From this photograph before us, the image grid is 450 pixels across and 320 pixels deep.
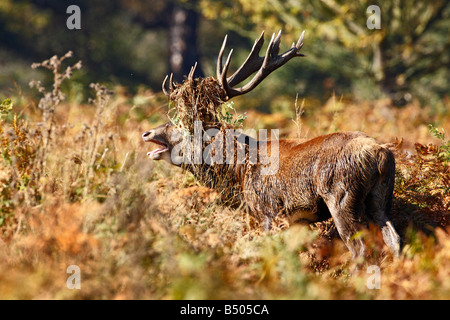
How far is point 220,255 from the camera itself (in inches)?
172

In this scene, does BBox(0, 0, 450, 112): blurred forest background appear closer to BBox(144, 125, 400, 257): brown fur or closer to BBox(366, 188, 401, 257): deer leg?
BBox(144, 125, 400, 257): brown fur

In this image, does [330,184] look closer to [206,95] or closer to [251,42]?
[206,95]

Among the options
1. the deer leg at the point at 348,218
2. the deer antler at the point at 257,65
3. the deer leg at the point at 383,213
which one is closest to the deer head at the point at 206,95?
the deer antler at the point at 257,65

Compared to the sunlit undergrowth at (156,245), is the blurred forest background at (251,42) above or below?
above

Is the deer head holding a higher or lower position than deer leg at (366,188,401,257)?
higher

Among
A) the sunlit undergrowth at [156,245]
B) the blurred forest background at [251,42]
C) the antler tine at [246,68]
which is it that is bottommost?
the sunlit undergrowth at [156,245]

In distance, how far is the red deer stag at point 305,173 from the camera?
495 cm

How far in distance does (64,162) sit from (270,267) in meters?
2.63

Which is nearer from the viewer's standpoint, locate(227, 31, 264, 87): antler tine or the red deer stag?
the red deer stag

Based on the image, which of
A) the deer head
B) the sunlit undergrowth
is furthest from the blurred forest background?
the sunlit undergrowth

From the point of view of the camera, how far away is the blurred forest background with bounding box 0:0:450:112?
49.4ft

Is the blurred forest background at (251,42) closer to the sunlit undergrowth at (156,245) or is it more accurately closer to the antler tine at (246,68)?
the antler tine at (246,68)

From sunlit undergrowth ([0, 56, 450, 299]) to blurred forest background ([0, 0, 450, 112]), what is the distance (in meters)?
7.69

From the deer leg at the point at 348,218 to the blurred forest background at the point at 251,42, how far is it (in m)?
8.84
